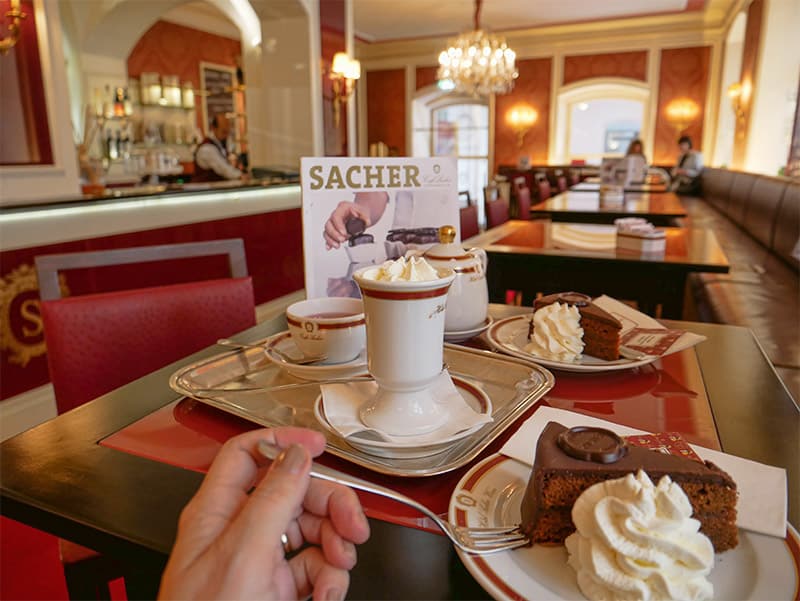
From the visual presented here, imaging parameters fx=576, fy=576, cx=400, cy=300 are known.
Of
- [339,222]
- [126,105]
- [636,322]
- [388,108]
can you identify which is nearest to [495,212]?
[636,322]

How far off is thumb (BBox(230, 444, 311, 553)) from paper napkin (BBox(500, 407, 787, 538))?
10.8 inches

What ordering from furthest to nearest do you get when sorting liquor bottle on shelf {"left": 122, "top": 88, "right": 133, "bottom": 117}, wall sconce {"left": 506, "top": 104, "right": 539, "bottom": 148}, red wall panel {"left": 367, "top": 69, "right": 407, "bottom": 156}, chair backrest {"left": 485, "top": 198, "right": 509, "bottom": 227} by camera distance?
red wall panel {"left": 367, "top": 69, "right": 407, "bottom": 156}, wall sconce {"left": 506, "top": 104, "right": 539, "bottom": 148}, liquor bottle on shelf {"left": 122, "top": 88, "right": 133, "bottom": 117}, chair backrest {"left": 485, "top": 198, "right": 509, "bottom": 227}

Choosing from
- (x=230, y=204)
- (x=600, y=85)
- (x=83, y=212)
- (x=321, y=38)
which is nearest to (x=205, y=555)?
(x=83, y=212)

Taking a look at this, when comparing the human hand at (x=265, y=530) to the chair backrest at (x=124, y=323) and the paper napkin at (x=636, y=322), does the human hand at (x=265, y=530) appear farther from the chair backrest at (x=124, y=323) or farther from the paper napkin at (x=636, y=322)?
the chair backrest at (x=124, y=323)

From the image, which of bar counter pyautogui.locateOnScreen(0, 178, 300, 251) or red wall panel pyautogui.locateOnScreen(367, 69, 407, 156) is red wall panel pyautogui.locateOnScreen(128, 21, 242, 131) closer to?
red wall panel pyautogui.locateOnScreen(367, 69, 407, 156)

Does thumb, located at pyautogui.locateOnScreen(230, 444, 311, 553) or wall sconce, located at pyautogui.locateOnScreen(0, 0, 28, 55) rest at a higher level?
wall sconce, located at pyautogui.locateOnScreen(0, 0, 28, 55)

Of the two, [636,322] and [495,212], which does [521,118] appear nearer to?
[495,212]

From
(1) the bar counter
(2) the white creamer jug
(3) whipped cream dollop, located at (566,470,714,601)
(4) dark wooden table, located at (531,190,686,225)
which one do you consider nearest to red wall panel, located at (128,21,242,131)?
(1) the bar counter

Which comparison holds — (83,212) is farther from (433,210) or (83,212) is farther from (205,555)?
(205,555)

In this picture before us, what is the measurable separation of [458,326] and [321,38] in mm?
4933

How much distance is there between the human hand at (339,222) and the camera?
3.40ft

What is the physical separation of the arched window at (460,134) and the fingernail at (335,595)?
1168cm

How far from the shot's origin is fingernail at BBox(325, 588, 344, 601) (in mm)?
446

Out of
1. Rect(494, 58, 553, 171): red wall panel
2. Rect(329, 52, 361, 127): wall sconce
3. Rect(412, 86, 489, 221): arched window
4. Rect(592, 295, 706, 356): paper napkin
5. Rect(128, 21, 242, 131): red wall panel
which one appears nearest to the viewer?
Rect(592, 295, 706, 356): paper napkin
